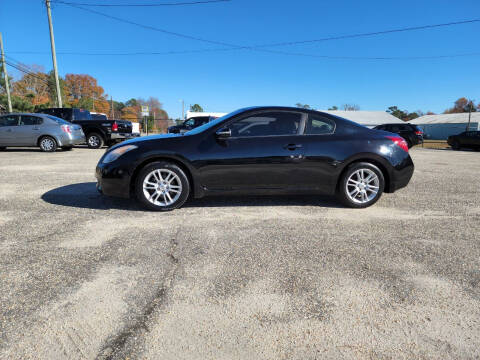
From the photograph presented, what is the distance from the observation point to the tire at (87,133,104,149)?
1371 centimetres

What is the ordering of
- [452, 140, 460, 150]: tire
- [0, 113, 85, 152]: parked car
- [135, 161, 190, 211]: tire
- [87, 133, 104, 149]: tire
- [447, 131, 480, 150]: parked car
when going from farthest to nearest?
[452, 140, 460, 150]: tire < [447, 131, 480, 150]: parked car < [87, 133, 104, 149]: tire < [0, 113, 85, 152]: parked car < [135, 161, 190, 211]: tire

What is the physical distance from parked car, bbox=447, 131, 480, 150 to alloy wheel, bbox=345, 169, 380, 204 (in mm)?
19367

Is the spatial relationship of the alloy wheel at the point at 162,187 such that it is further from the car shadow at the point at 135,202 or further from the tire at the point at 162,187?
the car shadow at the point at 135,202

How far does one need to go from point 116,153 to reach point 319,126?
2.89 meters

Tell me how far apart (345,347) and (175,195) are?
2.93 metres

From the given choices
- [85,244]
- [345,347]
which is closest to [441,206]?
[345,347]

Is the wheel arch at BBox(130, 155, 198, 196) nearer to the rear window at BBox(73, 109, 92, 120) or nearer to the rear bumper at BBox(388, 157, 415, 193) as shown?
the rear bumper at BBox(388, 157, 415, 193)

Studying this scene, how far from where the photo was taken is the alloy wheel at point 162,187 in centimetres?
396

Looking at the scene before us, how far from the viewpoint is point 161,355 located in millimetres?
1505

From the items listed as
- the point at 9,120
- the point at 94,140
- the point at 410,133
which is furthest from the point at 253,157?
the point at 410,133

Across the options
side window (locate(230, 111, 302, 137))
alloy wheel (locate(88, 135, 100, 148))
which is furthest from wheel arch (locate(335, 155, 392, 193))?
alloy wheel (locate(88, 135, 100, 148))

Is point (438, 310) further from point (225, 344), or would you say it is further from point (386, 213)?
point (386, 213)

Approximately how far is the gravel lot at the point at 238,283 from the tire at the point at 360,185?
0.91ft

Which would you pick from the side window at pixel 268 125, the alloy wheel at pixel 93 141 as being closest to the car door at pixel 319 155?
the side window at pixel 268 125
